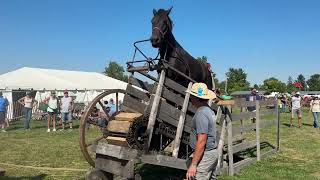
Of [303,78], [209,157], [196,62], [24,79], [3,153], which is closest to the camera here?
[209,157]

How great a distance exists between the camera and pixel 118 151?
691cm

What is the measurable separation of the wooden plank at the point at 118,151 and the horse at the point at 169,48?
1655 millimetres

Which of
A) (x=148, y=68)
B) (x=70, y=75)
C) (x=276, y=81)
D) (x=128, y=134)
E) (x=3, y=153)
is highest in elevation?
(x=276, y=81)

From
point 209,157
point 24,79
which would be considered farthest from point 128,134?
point 24,79

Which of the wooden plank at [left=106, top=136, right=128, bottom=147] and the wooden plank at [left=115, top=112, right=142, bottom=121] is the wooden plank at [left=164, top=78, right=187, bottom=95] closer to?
the wooden plank at [left=115, top=112, right=142, bottom=121]

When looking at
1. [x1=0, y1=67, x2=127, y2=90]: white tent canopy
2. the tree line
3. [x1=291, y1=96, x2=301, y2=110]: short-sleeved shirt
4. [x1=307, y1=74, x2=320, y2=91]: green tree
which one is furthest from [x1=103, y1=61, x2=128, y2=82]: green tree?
[x1=307, y1=74, x2=320, y2=91]: green tree

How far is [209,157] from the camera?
5406mm

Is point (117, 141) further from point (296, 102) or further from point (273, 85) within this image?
point (273, 85)

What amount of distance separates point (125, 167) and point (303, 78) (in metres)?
187

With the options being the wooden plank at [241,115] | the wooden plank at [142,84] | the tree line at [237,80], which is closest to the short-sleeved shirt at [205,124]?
the wooden plank at [142,84]

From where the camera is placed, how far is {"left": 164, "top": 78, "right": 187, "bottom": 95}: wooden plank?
736 centimetres

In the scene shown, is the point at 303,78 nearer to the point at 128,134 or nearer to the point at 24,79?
the point at 24,79

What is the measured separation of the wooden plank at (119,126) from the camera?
696 cm

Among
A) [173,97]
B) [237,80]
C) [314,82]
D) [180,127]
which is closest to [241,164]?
[180,127]
